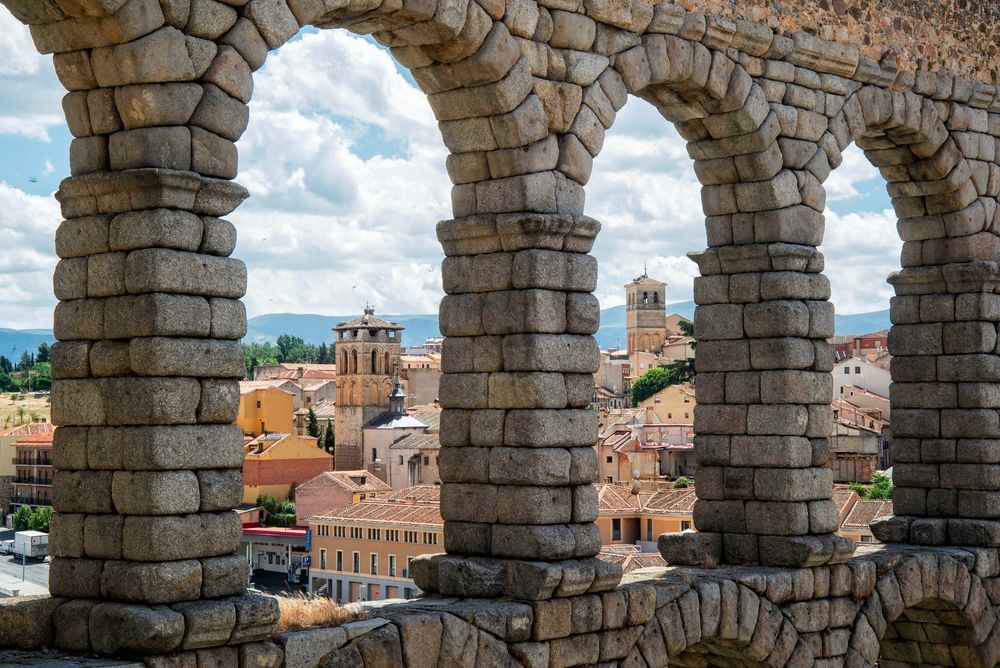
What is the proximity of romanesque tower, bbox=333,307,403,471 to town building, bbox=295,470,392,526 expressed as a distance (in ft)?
87.8

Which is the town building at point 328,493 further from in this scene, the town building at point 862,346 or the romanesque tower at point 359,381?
the town building at point 862,346

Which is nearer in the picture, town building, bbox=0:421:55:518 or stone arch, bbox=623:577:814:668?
stone arch, bbox=623:577:814:668

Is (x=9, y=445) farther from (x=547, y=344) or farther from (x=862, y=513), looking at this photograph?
(x=547, y=344)

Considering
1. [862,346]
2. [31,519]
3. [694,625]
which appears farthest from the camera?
[862,346]

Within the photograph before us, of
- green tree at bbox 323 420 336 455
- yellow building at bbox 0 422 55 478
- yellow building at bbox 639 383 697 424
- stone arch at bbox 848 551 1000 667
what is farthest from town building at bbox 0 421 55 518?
stone arch at bbox 848 551 1000 667

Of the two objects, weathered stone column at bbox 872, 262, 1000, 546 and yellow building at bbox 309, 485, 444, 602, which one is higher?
weathered stone column at bbox 872, 262, 1000, 546

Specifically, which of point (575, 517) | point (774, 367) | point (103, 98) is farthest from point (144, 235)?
point (774, 367)

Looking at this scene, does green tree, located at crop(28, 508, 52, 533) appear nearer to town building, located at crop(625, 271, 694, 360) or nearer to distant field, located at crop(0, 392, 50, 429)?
distant field, located at crop(0, 392, 50, 429)

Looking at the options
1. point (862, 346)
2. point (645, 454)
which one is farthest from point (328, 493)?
point (862, 346)

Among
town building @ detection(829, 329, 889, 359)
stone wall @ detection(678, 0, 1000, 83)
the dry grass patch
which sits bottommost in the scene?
the dry grass patch

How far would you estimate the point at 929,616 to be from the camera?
14805 millimetres

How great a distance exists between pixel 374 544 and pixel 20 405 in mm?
31687

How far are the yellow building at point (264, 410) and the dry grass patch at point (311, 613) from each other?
5081cm

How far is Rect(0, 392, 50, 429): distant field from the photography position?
58.7 metres
